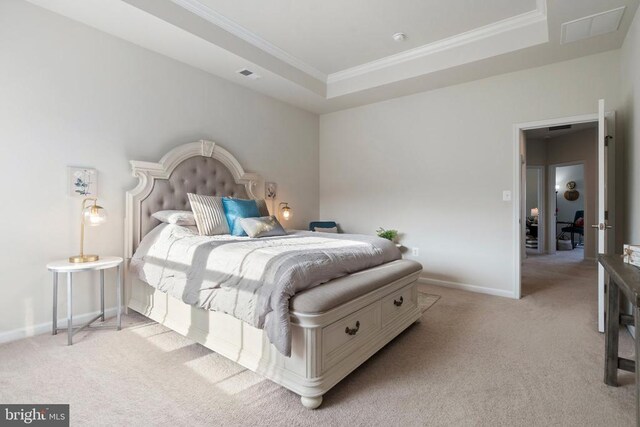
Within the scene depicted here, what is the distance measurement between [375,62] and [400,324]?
3.13 meters

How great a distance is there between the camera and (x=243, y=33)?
10.8 ft

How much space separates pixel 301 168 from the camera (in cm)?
504

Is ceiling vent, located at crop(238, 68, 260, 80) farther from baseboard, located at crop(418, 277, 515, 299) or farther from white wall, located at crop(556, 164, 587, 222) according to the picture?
white wall, located at crop(556, 164, 587, 222)

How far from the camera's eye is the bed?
1691 mm

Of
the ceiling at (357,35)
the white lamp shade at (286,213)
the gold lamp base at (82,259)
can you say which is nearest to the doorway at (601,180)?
the ceiling at (357,35)

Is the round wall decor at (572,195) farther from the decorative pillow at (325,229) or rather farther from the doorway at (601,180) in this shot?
the decorative pillow at (325,229)

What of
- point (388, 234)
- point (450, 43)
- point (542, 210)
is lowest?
point (388, 234)

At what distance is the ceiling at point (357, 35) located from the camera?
2.68 m

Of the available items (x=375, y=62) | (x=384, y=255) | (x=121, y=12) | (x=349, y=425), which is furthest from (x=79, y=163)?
(x=375, y=62)

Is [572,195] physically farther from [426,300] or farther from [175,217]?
[175,217]

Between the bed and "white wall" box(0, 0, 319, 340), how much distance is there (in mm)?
186

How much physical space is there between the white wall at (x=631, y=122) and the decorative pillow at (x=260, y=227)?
9.88 ft

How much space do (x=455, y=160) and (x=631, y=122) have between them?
5.32 ft

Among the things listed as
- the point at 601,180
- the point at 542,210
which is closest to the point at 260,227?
the point at 601,180
